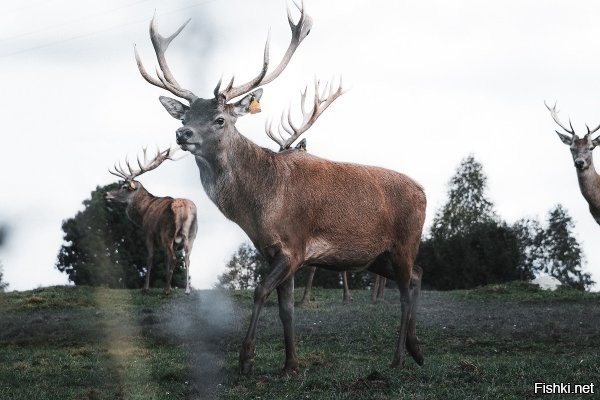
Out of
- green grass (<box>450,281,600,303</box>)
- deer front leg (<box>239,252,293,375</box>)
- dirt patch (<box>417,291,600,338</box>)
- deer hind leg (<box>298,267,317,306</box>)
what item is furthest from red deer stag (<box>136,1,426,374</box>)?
green grass (<box>450,281,600,303</box>)

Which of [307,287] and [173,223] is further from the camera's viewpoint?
[173,223]

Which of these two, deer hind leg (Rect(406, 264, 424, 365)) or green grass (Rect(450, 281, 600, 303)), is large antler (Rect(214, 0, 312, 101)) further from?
green grass (Rect(450, 281, 600, 303))

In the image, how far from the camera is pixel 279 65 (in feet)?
36.1

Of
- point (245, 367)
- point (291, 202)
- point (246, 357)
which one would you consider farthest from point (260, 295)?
point (291, 202)

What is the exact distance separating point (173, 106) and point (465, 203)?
176 feet

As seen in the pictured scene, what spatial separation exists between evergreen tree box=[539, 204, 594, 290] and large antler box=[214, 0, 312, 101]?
41.0 metres

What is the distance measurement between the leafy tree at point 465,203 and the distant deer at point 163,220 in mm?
34945

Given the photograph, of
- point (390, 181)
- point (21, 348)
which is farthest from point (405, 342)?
point (21, 348)

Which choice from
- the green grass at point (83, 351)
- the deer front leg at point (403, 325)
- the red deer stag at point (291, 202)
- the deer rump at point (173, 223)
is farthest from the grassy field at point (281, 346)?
the deer rump at point (173, 223)

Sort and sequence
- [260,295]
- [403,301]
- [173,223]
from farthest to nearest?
[173,223] < [403,301] < [260,295]

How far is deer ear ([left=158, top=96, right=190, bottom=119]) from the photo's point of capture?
1025cm

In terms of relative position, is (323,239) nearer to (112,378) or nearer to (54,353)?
(112,378)

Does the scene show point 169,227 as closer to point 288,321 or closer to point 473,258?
point 288,321

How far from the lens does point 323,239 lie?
1015cm
